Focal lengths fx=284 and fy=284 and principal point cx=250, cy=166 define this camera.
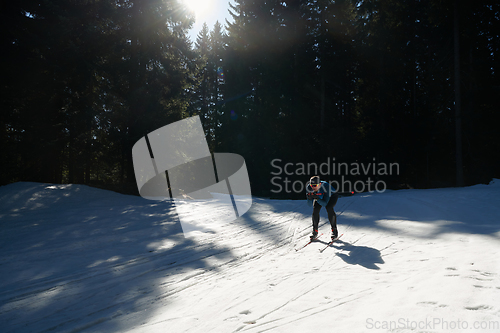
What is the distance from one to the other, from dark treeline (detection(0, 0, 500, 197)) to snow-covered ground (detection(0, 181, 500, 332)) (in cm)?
1011

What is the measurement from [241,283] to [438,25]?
24719 mm

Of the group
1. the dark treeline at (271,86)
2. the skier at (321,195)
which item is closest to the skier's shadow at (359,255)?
the skier at (321,195)

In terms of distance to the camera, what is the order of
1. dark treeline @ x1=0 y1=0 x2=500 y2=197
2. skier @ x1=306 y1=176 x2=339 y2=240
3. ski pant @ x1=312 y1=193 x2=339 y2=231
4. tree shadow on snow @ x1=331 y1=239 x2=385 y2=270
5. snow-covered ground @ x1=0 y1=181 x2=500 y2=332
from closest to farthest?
snow-covered ground @ x1=0 y1=181 x2=500 y2=332 → tree shadow on snow @ x1=331 y1=239 x2=385 y2=270 → skier @ x1=306 y1=176 x2=339 y2=240 → ski pant @ x1=312 y1=193 x2=339 y2=231 → dark treeline @ x1=0 y1=0 x2=500 y2=197

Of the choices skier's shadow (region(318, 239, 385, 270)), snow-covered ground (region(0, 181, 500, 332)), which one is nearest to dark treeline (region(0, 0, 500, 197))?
snow-covered ground (region(0, 181, 500, 332))

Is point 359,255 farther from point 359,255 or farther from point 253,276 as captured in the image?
point 253,276

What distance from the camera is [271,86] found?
30.7 metres

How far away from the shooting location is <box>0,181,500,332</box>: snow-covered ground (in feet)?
10.4

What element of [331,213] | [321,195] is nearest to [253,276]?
[321,195]

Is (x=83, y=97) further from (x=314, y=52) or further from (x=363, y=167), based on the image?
(x=363, y=167)

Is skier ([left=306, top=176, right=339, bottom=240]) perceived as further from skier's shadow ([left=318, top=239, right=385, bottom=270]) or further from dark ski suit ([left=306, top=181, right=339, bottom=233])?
skier's shadow ([left=318, top=239, right=385, bottom=270])

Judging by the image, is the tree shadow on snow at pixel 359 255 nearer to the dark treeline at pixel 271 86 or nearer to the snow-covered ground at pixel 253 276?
the snow-covered ground at pixel 253 276

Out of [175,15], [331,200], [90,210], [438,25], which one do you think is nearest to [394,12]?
[438,25]

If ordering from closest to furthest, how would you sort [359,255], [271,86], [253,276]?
[253,276] < [359,255] < [271,86]

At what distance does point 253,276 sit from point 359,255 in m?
2.43
